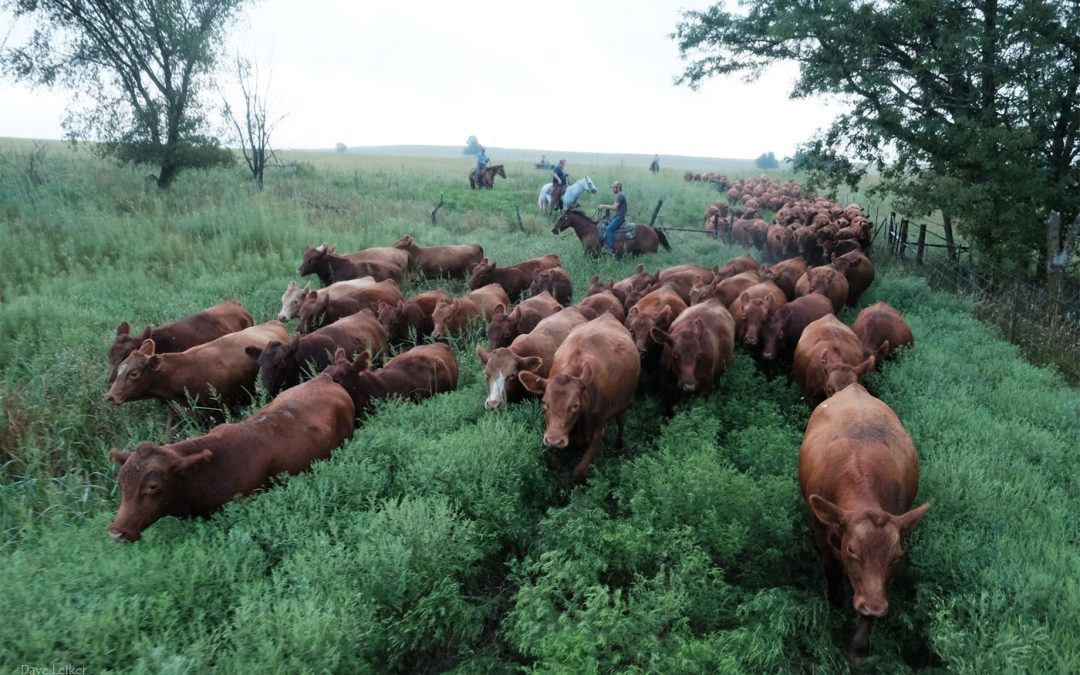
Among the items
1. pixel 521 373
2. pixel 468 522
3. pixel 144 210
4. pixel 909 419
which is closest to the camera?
pixel 468 522

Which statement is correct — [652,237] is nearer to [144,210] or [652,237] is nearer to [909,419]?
[909,419]

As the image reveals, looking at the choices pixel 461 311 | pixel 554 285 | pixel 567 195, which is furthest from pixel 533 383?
pixel 567 195

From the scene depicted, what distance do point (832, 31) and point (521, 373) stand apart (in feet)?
39.2

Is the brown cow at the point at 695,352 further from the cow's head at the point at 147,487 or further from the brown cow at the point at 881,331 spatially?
the cow's head at the point at 147,487

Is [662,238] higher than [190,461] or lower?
higher

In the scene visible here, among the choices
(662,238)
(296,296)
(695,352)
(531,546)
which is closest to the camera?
(531,546)

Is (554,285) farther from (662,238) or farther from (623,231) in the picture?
(662,238)

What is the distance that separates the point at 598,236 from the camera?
1642cm

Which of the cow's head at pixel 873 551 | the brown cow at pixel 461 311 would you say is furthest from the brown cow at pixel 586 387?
the brown cow at pixel 461 311

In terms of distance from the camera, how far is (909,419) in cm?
675

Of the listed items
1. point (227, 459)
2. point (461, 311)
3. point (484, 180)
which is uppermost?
point (484, 180)

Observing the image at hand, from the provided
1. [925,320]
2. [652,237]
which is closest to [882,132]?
[925,320]

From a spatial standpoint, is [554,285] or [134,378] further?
[554,285]

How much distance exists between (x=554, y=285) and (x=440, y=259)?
3692mm
